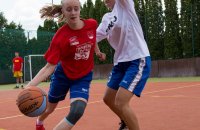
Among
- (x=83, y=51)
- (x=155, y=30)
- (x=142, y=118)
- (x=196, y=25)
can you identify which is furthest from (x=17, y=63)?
(x=83, y=51)

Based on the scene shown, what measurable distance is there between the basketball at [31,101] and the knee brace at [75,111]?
319 millimetres

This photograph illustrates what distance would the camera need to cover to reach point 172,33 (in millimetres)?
22531

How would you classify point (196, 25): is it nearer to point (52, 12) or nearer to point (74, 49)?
point (52, 12)

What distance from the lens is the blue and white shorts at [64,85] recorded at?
15.4 feet

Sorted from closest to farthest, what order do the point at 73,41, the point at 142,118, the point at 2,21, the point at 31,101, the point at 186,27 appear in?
the point at 31,101, the point at 73,41, the point at 142,118, the point at 186,27, the point at 2,21

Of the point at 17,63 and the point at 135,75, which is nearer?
the point at 135,75

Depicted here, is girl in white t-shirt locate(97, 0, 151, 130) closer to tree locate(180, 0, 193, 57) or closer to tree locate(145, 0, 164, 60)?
tree locate(180, 0, 193, 57)

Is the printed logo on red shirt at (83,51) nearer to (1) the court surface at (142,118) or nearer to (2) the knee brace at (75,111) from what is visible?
(2) the knee brace at (75,111)

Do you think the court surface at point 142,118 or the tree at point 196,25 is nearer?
the court surface at point 142,118

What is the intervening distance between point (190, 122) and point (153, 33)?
17369 mm

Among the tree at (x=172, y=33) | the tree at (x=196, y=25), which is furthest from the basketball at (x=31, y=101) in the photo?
the tree at (x=172, y=33)

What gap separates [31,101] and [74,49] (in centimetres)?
88

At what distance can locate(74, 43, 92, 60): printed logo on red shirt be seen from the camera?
4.73 m

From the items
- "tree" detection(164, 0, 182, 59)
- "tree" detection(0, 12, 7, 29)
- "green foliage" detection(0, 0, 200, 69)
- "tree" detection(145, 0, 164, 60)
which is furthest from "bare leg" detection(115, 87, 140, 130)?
"tree" detection(0, 12, 7, 29)
